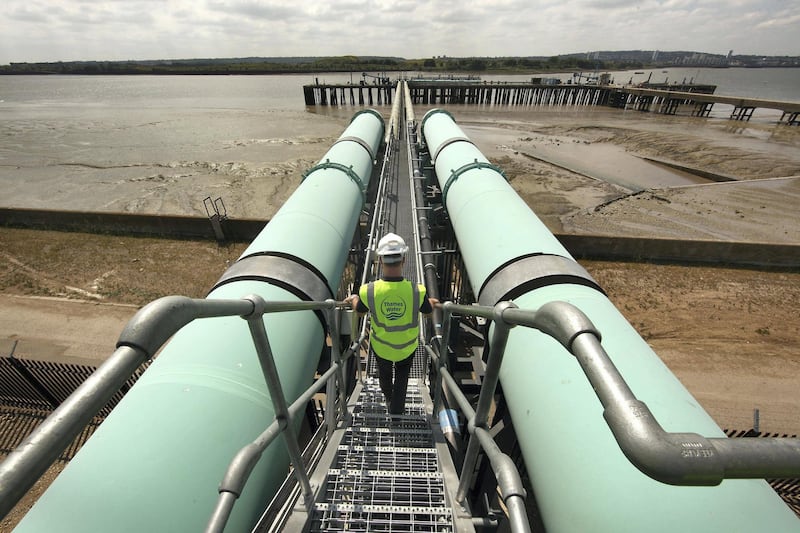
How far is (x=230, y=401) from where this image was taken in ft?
8.46

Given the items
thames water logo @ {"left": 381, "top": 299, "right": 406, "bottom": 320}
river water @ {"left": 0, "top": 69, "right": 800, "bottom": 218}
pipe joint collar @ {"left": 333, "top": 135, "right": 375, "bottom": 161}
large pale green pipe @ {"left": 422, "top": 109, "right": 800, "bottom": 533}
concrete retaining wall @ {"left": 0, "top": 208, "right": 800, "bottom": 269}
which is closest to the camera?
large pale green pipe @ {"left": 422, "top": 109, "right": 800, "bottom": 533}

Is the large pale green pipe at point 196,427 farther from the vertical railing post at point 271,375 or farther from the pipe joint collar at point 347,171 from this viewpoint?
the pipe joint collar at point 347,171

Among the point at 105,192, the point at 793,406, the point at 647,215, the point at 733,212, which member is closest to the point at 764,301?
the point at 793,406

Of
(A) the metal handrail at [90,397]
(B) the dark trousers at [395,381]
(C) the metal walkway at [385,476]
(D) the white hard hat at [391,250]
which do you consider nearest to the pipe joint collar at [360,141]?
(D) the white hard hat at [391,250]

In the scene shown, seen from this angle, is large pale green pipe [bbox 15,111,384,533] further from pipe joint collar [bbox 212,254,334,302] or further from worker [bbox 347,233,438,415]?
worker [bbox 347,233,438,415]

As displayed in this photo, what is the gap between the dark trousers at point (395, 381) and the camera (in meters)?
3.88

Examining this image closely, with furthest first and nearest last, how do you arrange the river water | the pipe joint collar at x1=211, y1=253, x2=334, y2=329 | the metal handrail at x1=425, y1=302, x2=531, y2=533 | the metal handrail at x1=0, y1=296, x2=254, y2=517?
the river water
the pipe joint collar at x1=211, y1=253, x2=334, y2=329
the metal handrail at x1=425, y1=302, x2=531, y2=533
the metal handrail at x1=0, y1=296, x2=254, y2=517

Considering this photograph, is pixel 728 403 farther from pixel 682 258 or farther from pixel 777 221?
pixel 777 221

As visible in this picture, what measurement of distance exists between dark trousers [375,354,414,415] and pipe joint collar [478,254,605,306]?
1189mm

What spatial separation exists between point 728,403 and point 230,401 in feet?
32.2

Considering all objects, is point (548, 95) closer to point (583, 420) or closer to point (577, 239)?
point (577, 239)

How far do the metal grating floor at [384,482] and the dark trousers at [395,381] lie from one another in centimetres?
13

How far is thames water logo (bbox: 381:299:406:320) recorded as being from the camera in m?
3.51

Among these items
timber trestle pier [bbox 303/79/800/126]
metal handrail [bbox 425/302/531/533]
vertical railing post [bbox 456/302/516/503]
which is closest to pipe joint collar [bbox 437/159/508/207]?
metal handrail [bbox 425/302/531/533]
